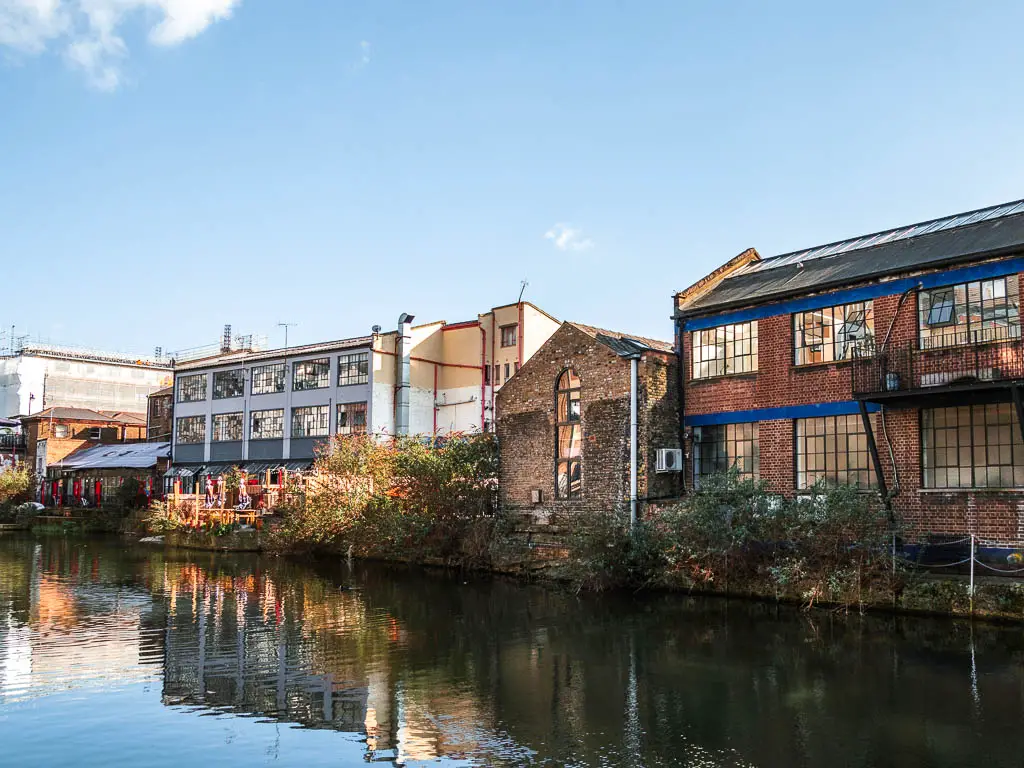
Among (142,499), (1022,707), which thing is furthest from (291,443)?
(1022,707)

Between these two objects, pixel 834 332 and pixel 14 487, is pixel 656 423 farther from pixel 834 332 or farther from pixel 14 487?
pixel 14 487

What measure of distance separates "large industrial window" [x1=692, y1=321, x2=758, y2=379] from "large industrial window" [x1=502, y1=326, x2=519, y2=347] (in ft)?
63.2

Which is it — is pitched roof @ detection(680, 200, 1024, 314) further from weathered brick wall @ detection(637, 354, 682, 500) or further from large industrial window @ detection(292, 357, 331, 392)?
large industrial window @ detection(292, 357, 331, 392)

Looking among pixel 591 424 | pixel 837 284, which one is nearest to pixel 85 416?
pixel 591 424

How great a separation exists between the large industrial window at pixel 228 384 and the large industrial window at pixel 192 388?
1.18 m

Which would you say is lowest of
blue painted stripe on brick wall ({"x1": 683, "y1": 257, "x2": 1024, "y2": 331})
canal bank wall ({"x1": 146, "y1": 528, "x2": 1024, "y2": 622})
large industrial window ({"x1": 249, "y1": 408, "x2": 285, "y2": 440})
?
canal bank wall ({"x1": 146, "y1": 528, "x2": 1024, "y2": 622})

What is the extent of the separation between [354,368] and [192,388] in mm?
14350

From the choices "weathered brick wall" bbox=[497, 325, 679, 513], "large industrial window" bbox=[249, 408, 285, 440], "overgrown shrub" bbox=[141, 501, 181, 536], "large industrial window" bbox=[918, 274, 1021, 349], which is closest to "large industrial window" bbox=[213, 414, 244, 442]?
"large industrial window" bbox=[249, 408, 285, 440]

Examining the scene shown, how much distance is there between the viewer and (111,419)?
206ft

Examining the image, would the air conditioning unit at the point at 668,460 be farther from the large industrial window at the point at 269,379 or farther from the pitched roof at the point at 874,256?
the large industrial window at the point at 269,379

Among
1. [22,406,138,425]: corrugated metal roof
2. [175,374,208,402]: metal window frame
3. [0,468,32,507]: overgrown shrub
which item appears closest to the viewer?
[175,374,208,402]: metal window frame

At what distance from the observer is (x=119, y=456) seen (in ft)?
180

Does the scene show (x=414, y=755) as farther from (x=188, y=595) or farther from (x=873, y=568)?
(x=188, y=595)

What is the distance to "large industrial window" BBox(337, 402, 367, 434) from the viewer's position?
42.5m
